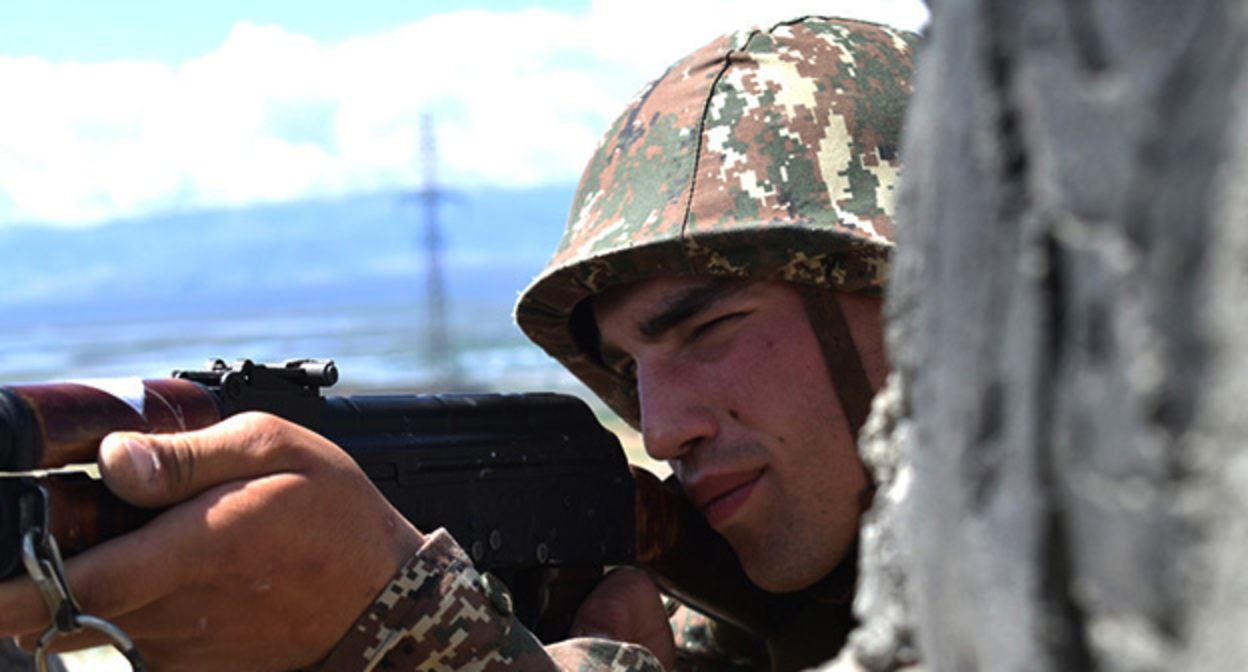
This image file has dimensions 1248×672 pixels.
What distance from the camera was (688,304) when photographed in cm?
313

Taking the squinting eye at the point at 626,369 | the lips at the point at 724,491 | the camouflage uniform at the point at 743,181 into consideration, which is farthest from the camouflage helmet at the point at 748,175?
the lips at the point at 724,491

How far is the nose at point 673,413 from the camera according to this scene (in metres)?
3.04

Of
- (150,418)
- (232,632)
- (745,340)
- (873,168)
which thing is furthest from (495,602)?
(873,168)

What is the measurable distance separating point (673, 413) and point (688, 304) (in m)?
0.26

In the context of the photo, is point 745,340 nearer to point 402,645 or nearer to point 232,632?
point 402,645

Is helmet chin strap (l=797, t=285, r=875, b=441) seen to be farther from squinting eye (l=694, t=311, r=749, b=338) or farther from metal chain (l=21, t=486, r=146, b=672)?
metal chain (l=21, t=486, r=146, b=672)

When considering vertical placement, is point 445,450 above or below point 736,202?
below

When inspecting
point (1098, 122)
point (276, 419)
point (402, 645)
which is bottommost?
point (402, 645)

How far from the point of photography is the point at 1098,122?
653 mm

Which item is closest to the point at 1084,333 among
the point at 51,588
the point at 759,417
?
the point at 51,588

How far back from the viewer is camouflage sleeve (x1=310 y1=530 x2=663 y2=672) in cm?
211

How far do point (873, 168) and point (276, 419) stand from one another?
177 centimetres

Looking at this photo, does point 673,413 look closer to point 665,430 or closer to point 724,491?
point 665,430

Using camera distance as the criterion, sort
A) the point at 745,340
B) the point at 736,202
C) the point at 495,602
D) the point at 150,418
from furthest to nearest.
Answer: the point at 736,202 < the point at 745,340 < the point at 495,602 < the point at 150,418
